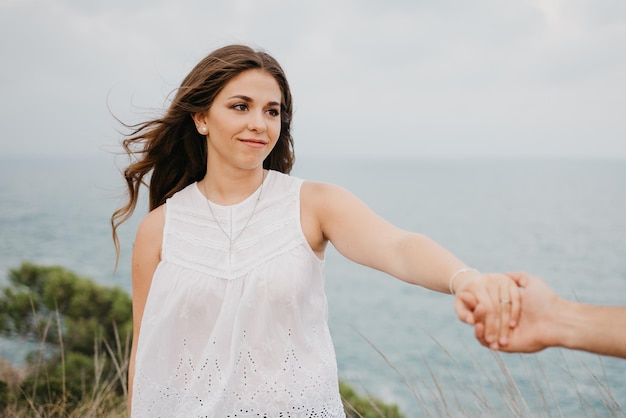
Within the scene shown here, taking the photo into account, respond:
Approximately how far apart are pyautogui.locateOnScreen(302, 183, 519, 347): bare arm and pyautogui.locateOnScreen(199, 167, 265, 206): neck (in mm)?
238

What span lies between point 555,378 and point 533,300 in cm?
3191

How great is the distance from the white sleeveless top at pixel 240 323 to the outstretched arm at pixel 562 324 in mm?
787

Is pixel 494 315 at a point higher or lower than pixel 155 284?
higher

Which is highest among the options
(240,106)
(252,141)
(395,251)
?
(240,106)

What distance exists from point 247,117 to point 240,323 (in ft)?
2.49

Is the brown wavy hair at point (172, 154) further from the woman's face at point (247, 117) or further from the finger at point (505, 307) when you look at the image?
the finger at point (505, 307)

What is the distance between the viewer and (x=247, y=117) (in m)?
2.31

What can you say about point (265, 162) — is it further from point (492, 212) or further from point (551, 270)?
point (492, 212)

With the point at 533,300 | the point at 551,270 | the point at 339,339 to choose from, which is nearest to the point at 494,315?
the point at 533,300

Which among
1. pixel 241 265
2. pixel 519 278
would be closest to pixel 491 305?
pixel 519 278

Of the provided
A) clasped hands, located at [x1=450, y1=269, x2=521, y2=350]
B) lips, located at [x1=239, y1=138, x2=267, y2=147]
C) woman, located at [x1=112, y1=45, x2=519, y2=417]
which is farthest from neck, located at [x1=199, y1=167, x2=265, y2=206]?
clasped hands, located at [x1=450, y1=269, x2=521, y2=350]

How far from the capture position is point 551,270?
50.0 metres

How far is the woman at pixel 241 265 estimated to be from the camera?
84.8 inches

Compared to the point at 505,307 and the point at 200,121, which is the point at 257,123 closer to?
the point at 200,121
